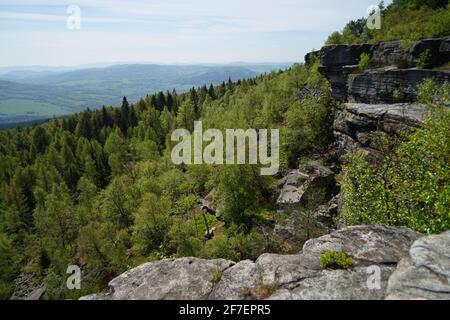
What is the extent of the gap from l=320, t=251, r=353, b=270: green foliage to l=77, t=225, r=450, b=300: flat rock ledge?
0.19 metres

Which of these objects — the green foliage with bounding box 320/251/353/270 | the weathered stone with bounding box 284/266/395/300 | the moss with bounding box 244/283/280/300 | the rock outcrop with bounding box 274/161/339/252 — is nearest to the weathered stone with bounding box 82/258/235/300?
the moss with bounding box 244/283/280/300

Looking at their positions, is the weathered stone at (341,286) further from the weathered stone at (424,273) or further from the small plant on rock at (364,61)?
the small plant on rock at (364,61)

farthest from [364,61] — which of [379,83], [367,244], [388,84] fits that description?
[367,244]

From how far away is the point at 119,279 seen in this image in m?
12.4

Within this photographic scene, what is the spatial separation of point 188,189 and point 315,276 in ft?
220

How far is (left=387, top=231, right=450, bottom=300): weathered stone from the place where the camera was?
9578 millimetres

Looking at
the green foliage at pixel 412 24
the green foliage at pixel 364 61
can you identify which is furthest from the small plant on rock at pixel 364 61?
the green foliage at pixel 412 24

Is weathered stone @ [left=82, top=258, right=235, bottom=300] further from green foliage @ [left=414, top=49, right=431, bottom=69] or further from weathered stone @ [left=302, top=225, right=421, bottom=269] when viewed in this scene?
green foliage @ [left=414, top=49, right=431, bottom=69]

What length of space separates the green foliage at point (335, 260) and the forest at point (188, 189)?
20.1 feet

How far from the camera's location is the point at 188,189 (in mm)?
77250

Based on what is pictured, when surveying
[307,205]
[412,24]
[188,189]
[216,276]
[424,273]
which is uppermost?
[412,24]

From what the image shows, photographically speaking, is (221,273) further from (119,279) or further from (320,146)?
(320,146)

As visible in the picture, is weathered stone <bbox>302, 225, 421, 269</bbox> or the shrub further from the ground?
weathered stone <bbox>302, 225, 421, 269</bbox>

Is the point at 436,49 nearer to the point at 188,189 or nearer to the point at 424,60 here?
the point at 424,60
